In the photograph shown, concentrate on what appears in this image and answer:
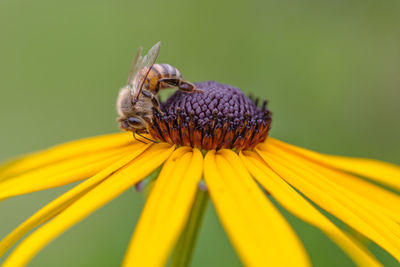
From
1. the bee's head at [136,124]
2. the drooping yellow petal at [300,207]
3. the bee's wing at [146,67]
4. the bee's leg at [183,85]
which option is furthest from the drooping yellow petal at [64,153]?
the drooping yellow petal at [300,207]

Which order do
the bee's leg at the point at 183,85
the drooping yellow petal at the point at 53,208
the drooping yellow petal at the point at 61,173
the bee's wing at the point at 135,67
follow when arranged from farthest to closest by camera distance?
the bee's wing at the point at 135,67 < the bee's leg at the point at 183,85 < the drooping yellow petal at the point at 61,173 < the drooping yellow petal at the point at 53,208

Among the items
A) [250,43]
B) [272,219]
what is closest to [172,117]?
[272,219]

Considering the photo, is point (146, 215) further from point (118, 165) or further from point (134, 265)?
point (118, 165)

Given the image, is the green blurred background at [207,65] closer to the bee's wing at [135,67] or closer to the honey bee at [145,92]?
the bee's wing at [135,67]

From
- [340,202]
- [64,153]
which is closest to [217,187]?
[340,202]

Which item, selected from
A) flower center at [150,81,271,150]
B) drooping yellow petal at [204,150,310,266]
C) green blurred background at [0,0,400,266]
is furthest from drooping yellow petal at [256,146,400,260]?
green blurred background at [0,0,400,266]

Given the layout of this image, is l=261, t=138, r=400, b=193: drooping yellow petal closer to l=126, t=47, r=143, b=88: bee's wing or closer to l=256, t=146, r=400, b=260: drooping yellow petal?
l=256, t=146, r=400, b=260: drooping yellow petal

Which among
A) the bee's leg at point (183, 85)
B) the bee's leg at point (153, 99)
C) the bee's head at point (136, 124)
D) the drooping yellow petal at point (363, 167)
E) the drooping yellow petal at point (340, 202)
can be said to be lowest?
the drooping yellow petal at point (340, 202)
